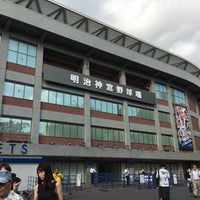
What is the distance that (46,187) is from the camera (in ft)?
12.9

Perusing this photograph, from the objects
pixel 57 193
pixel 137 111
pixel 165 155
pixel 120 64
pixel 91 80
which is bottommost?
pixel 57 193

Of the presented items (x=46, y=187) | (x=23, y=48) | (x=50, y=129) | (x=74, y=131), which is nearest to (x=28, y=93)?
(x=50, y=129)

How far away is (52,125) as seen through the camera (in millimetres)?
24328

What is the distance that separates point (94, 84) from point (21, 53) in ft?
29.0

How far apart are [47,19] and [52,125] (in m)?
11.0

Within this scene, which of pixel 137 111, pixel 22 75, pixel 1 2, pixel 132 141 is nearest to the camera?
pixel 1 2

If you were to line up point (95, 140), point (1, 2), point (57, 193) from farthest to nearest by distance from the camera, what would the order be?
point (95, 140) < point (1, 2) < point (57, 193)

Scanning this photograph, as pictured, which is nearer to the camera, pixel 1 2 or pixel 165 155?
pixel 1 2

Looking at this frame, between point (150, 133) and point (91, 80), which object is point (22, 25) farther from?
point (150, 133)

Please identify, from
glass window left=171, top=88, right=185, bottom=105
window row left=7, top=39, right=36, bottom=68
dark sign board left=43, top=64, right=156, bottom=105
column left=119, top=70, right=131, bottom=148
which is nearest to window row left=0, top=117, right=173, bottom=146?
column left=119, top=70, right=131, bottom=148

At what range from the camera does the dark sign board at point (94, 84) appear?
83.5 feet

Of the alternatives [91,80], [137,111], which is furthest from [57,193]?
[137,111]

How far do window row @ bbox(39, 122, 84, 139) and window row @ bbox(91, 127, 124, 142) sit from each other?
69.2 inches

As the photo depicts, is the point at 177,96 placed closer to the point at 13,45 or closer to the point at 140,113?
the point at 140,113
